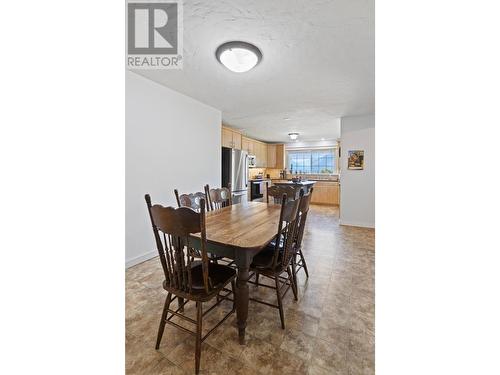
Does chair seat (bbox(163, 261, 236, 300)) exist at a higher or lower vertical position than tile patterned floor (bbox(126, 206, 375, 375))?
higher

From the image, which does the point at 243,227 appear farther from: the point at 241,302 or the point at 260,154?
the point at 260,154

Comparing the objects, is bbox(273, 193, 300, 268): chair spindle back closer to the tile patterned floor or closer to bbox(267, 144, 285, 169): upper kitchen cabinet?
the tile patterned floor

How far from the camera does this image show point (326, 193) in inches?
291

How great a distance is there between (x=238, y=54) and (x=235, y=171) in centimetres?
294

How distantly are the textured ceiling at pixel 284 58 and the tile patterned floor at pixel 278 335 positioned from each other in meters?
2.30

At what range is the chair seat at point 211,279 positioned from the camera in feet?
4.45

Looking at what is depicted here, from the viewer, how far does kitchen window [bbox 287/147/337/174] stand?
8.10m

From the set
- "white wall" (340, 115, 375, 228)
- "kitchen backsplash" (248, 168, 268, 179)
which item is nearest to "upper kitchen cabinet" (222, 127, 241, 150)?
"kitchen backsplash" (248, 168, 268, 179)

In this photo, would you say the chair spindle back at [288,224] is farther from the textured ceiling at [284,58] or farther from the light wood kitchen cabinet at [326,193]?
the light wood kitchen cabinet at [326,193]

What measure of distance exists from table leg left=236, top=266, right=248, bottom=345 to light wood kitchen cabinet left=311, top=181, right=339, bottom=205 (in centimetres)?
633
